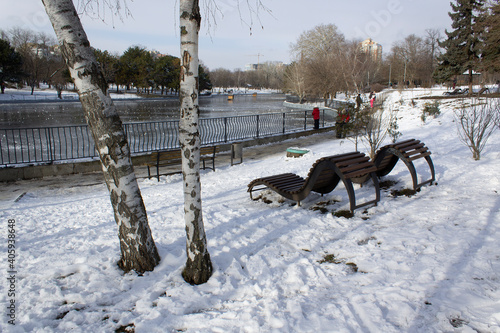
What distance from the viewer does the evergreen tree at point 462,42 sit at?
1275 inches

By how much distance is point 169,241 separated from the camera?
4.40 metres

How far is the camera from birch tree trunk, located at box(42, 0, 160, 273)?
10.0ft

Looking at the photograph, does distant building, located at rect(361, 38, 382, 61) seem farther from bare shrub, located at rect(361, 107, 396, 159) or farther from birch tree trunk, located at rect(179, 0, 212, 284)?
birch tree trunk, located at rect(179, 0, 212, 284)

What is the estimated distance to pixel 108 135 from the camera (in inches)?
129

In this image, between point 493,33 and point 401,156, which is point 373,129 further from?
point 493,33

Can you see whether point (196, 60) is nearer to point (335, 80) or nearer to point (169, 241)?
point (169, 241)

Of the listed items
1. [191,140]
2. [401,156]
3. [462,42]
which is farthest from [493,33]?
[191,140]

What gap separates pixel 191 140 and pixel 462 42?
39031 mm

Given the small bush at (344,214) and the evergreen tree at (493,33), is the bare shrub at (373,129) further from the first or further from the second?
the evergreen tree at (493,33)

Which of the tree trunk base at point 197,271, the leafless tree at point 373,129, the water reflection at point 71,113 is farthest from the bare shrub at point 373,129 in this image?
the water reflection at point 71,113

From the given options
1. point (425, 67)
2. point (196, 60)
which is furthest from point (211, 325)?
point (425, 67)

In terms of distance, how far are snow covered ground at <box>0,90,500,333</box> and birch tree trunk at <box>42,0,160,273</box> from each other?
11.4 inches

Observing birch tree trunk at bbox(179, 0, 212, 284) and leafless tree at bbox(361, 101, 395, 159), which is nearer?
birch tree trunk at bbox(179, 0, 212, 284)

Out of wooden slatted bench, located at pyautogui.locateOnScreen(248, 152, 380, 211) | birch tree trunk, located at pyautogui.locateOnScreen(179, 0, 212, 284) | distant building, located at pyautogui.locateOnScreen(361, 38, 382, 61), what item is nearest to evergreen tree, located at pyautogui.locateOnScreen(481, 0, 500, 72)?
wooden slatted bench, located at pyautogui.locateOnScreen(248, 152, 380, 211)
